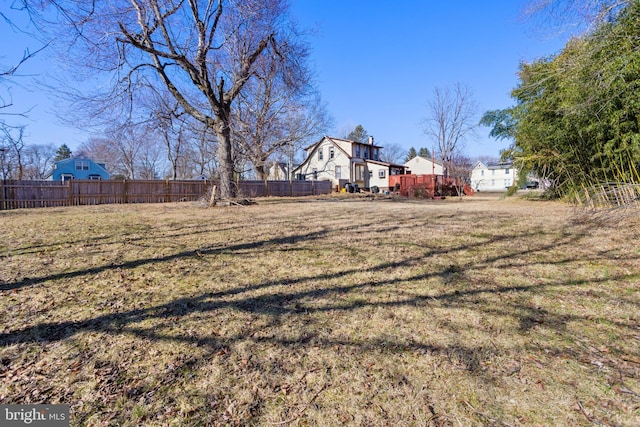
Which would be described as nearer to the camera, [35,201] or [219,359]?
[219,359]

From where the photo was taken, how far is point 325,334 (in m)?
2.40

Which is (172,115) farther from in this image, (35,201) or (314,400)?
(314,400)

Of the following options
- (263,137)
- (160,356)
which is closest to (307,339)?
(160,356)

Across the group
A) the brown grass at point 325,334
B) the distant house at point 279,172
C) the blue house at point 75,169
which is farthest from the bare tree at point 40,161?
the brown grass at point 325,334

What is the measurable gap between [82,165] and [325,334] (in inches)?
1631

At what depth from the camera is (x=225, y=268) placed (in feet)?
12.5

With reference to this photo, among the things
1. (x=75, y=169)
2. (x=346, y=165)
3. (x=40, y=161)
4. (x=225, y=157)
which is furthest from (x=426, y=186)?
(x=40, y=161)

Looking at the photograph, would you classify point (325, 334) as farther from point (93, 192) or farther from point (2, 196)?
point (93, 192)

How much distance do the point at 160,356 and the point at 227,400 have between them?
2.34ft

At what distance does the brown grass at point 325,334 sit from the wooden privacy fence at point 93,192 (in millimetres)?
9049

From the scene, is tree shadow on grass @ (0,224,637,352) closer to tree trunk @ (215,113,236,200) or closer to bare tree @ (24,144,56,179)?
tree trunk @ (215,113,236,200)

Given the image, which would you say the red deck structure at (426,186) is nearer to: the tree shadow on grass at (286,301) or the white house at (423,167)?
the tree shadow on grass at (286,301)

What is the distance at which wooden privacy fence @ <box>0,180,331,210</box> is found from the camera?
40.7 feet

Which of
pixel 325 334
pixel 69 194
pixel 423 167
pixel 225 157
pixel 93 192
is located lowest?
pixel 325 334
